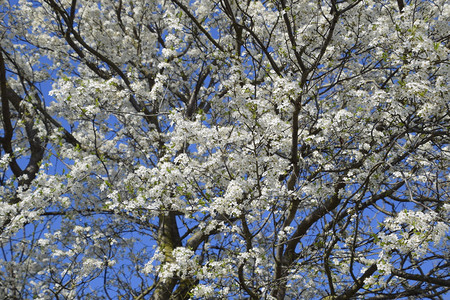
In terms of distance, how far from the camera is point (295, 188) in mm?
5699

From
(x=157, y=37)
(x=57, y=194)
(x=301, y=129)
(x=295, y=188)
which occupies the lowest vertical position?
(x=295, y=188)

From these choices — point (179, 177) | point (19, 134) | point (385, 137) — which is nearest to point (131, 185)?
point (179, 177)

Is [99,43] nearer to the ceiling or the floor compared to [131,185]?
nearer to the ceiling

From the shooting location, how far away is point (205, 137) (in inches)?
219

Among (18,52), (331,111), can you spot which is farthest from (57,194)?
(18,52)

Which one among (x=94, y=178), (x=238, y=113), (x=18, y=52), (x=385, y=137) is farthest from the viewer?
(x=18, y=52)

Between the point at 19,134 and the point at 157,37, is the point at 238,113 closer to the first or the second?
the point at 157,37

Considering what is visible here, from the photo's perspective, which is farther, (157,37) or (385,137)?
(157,37)

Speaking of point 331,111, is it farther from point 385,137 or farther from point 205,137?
point 205,137

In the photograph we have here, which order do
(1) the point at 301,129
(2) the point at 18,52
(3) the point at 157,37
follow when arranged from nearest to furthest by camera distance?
(1) the point at 301,129 → (2) the point at 18,52 → (3) the point at 157,37

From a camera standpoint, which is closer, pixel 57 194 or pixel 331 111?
pixel 57 194

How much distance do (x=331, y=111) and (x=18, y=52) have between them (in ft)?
25.3

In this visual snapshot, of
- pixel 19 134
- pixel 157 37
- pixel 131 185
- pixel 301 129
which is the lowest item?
pixel 131 185

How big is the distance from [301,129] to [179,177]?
2.25m
